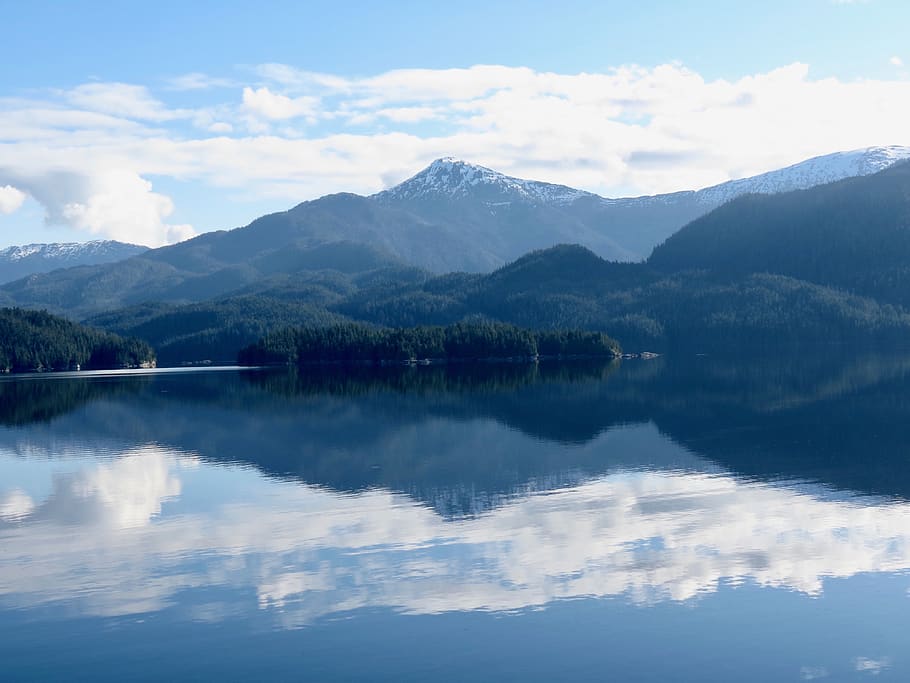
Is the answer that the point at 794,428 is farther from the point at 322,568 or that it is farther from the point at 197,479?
the point at 322,568

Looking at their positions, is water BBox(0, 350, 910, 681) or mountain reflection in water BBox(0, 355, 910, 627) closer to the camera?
water BBox(0, 350, 910, 681)

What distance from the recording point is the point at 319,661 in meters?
28.2

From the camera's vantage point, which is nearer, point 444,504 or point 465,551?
point 465,551

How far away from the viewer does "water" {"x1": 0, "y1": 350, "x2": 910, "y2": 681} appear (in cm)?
2859

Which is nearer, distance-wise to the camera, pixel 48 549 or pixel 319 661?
pixel 319 661

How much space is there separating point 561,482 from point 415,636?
26028 mm

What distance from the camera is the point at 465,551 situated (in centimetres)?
3944

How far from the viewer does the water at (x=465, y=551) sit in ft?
93.8

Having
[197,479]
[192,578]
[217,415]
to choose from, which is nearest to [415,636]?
[192,578]

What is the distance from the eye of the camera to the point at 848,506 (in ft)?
152

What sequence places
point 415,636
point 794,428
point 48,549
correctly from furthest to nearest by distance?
point 794,428 < point 48,549 < point 415,636

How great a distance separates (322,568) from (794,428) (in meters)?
50.0

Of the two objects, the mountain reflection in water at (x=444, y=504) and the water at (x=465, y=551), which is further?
the mountain reflection in water at (x=444, y=504)

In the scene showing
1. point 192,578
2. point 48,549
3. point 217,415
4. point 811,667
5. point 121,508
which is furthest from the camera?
point 217,415
